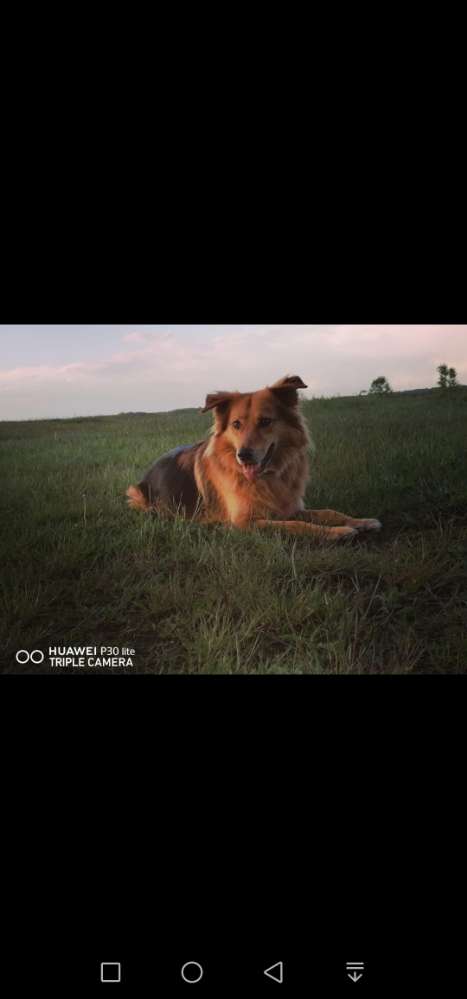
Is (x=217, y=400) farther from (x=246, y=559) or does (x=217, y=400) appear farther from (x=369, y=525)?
(x=369, y=525)

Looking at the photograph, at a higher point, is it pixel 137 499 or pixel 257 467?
pixel 257 467

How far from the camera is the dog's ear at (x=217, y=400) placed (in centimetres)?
229

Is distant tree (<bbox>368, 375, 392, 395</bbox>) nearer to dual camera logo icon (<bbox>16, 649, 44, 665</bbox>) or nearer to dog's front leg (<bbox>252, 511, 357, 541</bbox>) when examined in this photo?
dog's front leg (<bbox>252, 511, 357, 541</bbox>)

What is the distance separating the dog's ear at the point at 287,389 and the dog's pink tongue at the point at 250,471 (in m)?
0.32

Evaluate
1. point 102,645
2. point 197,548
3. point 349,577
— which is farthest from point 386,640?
point 102,645

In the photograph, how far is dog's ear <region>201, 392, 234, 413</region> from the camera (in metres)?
2.29

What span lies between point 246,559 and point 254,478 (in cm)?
51
